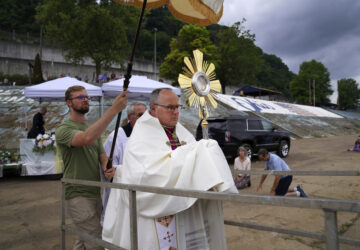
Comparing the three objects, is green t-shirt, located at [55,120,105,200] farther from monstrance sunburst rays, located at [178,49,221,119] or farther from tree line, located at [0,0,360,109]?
tree line, located at [0,0,360,109]

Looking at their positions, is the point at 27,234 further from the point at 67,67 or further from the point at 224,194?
the point at 67,67

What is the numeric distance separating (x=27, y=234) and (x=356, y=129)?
114 ft

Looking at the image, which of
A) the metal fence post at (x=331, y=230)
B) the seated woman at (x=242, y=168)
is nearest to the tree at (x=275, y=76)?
the seated woman at (x=242, y=168)

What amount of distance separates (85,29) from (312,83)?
57.8m

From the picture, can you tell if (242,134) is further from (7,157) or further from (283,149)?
(7,157)

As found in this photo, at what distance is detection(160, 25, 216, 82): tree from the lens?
3972 cm

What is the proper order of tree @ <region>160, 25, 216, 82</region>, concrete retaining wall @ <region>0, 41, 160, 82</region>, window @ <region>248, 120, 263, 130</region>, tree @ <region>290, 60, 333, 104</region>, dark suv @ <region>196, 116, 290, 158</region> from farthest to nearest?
tree @ <region>290, 60, 333, 104</region>, tree @ <region>160, 25, 216, 82</region>, concrete retaining wall @ <region>0, 41, 160, 82</region>, window @ <region>248, 120, 263, 130</region>, dark suv @ <region>196, 116, 290, 158</region>

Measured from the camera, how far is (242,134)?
1093 cm

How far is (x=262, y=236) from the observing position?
3.99m

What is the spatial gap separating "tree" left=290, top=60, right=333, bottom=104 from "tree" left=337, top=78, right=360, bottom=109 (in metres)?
14.4

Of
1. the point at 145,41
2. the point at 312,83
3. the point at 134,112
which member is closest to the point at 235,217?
the point at 134,112

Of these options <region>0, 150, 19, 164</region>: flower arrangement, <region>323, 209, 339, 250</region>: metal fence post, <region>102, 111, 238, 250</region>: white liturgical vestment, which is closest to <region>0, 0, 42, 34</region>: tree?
<region>0, 150, 19, 164</region>: flower arrangement

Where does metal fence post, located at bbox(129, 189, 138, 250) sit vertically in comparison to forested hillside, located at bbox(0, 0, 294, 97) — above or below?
below

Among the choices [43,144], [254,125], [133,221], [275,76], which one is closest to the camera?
[133,221]
